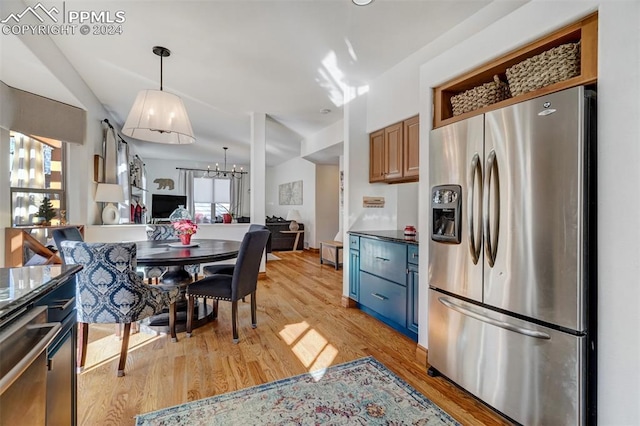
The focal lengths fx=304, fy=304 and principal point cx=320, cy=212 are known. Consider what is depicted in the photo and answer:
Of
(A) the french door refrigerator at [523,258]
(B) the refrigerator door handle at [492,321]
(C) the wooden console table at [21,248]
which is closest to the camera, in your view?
(A) the french door refrigerator at [523,258]

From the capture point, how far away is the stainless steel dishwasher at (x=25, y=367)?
77cm

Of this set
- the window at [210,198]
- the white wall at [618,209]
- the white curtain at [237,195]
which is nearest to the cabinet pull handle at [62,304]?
the white wall at [618,209]

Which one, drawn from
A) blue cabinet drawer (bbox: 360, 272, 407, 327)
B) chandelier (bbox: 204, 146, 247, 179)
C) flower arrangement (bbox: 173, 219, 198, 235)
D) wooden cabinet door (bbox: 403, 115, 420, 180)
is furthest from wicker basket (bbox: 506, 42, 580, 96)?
chandelier (bbox: 204, 146, 247, 179)

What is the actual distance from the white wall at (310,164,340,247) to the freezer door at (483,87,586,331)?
6.24 meters

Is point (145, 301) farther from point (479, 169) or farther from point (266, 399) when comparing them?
point (479, 169)

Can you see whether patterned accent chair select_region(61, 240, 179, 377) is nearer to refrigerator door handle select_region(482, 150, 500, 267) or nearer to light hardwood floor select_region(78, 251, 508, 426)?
light hardwood floor select_region(78, 251, 508, 426)

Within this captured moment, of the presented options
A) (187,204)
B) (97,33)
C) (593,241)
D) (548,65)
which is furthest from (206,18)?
(187,204)

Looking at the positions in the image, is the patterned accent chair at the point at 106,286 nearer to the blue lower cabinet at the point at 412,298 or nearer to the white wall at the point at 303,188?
the blue lower cabinet at the point at 412,298

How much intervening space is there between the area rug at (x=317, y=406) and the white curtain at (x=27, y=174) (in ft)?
9.77

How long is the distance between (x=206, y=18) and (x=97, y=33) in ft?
3.52

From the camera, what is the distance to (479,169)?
5.78ft

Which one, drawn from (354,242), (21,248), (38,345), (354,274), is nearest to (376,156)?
(354,242)

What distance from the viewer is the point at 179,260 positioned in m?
2.33

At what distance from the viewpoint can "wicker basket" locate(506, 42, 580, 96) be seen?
153 centimetres
